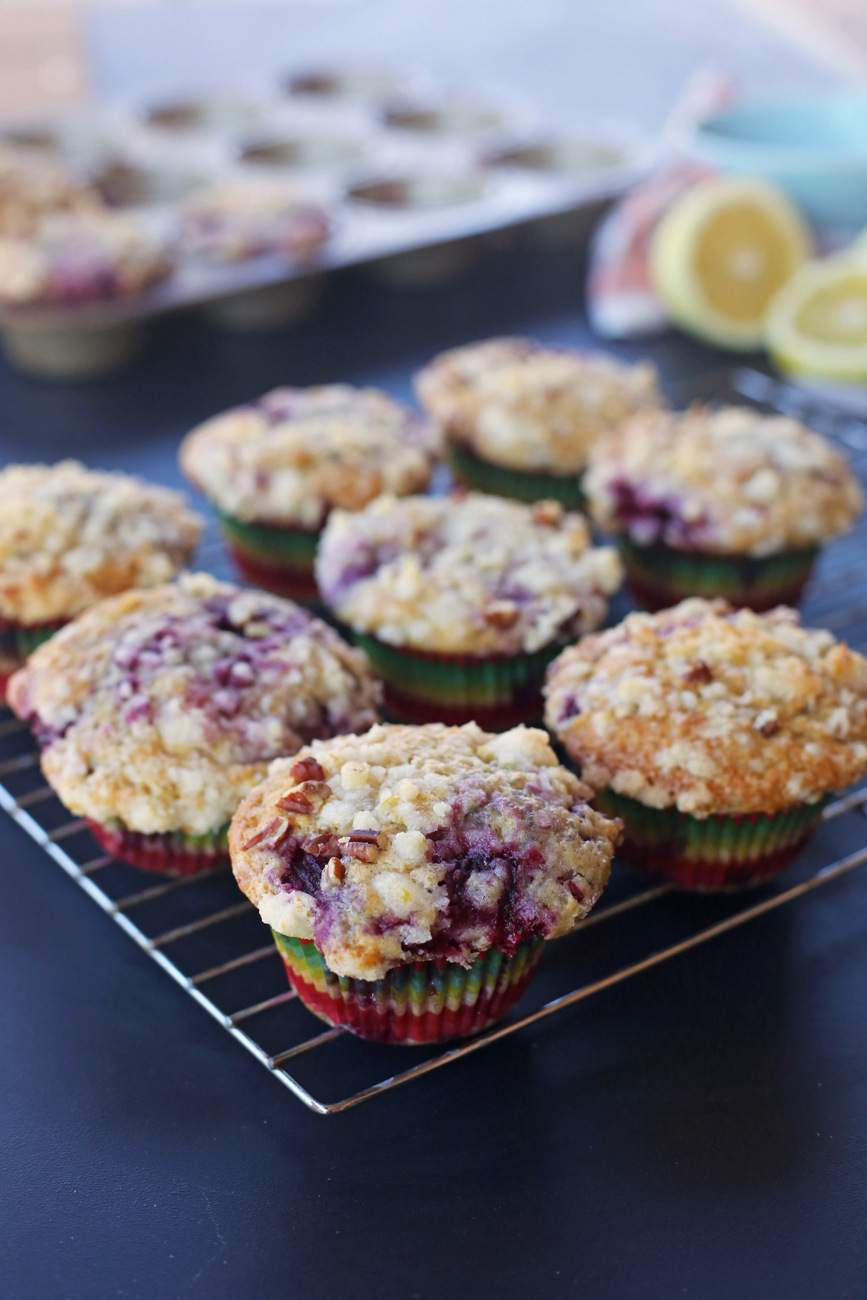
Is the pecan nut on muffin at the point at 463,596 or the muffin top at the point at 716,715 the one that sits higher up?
the muffin top at the point at 716,715

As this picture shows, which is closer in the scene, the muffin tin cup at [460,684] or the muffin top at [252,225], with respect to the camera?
the muffin tin cup at [460,684]

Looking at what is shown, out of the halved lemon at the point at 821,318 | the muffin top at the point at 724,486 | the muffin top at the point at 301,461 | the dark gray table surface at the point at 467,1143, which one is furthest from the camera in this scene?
the halved lemon at the point at 821,318

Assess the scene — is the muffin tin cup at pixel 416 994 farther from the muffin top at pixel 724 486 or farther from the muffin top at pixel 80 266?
the muffin top at pixel 80 266

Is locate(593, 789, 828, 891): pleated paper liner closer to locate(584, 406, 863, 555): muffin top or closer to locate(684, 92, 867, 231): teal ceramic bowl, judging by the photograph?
locate(584, 406, 863, 555): muffin top

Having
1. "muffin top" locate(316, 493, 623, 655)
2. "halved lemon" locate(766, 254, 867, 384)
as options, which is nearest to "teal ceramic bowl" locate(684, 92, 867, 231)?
"halved lemon" locate(766, 254, 867, 384)

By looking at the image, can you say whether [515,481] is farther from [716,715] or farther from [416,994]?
[416,994]

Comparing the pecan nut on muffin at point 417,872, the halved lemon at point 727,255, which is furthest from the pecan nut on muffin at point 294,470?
the halved lemon at point 727,255

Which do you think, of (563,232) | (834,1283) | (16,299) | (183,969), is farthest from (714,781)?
(563,232)

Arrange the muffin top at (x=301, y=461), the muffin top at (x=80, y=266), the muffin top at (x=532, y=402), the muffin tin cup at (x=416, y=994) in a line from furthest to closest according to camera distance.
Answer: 1. the muffin top at (x=80, y=266)
2. the muffin top at (x=532, y=402)
3. the muffin top at (x=301, y=461)
4. the muffin tin cup at (x=416, y=994)
